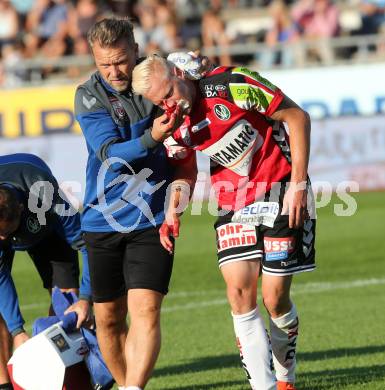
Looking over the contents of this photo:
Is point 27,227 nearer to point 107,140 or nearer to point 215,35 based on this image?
point 107,140

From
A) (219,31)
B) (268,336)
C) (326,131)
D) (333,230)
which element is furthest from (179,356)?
(219,31)

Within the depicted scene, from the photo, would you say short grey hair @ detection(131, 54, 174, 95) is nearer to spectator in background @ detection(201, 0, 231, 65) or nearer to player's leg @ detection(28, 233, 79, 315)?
player's leg @ detection(28, 233, 79, 315)

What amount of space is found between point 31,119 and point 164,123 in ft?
48.3

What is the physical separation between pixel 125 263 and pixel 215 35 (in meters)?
16.0

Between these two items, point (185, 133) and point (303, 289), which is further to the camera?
point (303, 289)

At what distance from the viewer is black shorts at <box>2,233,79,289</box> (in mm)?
7590

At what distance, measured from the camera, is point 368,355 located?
8.41 m

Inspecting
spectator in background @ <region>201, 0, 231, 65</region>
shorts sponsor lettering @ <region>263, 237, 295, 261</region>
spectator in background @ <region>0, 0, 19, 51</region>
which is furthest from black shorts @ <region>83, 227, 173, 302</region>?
spectator in background @ <region>0, 0, 19, 51</region>

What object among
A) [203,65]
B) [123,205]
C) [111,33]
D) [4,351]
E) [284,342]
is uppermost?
[111,33]

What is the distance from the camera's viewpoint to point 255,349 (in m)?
6.62

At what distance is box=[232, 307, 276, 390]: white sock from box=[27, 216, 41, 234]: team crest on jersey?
145cm

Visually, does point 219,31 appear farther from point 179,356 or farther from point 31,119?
point 179,356

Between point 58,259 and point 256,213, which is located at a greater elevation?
point 256,213

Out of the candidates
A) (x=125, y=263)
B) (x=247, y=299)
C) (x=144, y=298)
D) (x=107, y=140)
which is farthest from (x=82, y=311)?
(x=107, y=140)
